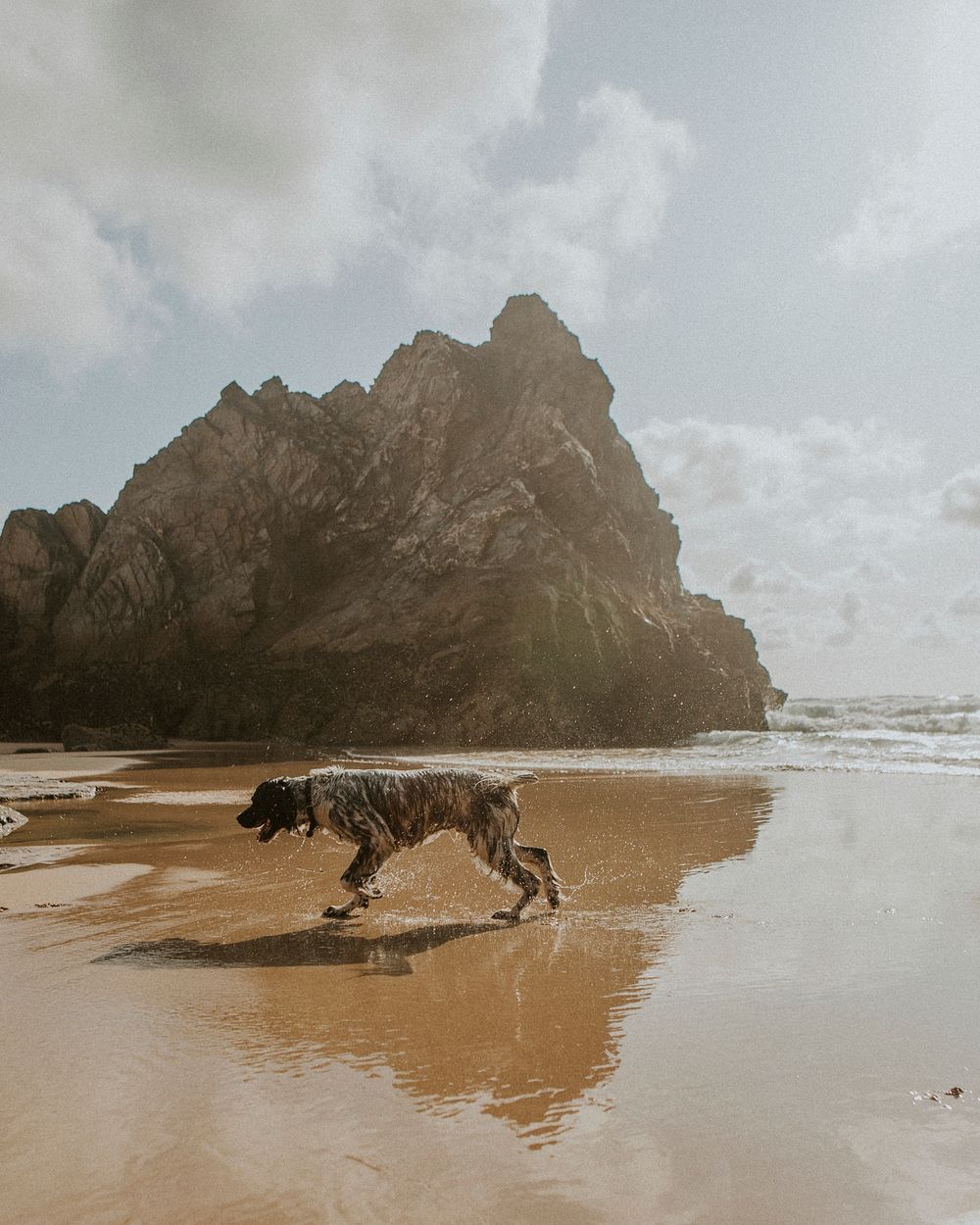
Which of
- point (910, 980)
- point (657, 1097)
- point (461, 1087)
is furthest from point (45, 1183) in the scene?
point (910, 980)

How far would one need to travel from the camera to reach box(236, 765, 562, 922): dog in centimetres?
707

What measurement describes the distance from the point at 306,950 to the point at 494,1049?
2331 mm

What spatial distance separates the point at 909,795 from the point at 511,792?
35.4ft

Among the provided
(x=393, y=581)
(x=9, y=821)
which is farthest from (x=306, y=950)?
(x=393, y=581)

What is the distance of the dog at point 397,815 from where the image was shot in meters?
7.07

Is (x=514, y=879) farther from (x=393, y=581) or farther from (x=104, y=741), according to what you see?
(x=393, y=581)

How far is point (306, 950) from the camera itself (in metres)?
5.94

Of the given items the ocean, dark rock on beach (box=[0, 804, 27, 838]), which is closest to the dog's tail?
dark rock on beach (box=[0, 804, 27, 838])

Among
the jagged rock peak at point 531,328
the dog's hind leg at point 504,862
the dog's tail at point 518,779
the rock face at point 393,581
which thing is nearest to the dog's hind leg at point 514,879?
the dog's hind leg at point 504,862

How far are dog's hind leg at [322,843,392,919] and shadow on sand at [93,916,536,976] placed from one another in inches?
13.0

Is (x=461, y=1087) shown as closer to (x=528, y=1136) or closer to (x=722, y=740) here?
(x=528, y=1136)

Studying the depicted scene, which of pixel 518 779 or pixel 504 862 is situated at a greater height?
pixel 518 779

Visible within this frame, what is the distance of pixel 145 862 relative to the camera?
9367mm

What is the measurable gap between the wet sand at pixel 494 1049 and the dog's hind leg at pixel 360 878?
0.21 m
